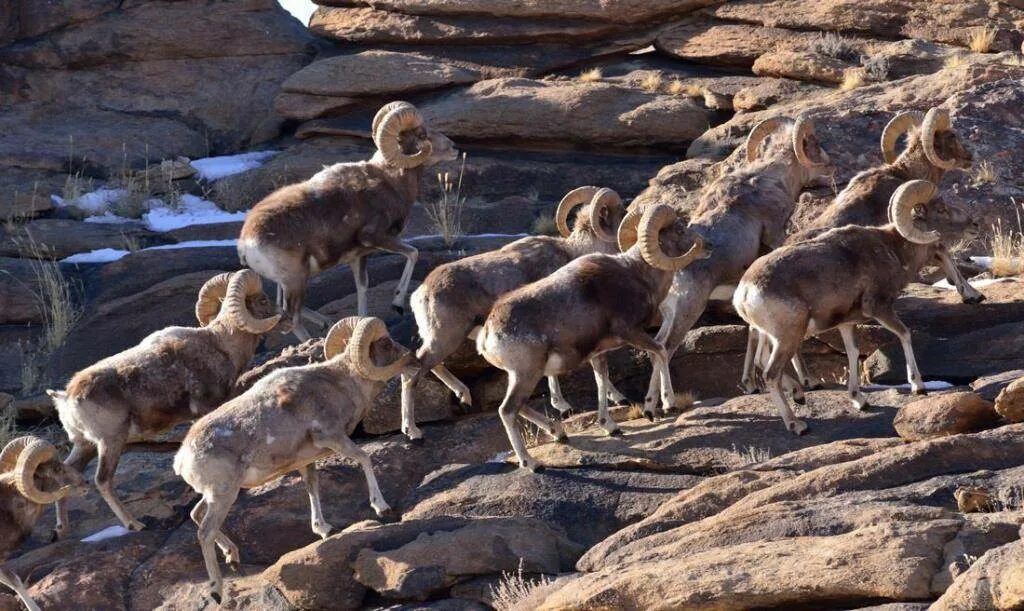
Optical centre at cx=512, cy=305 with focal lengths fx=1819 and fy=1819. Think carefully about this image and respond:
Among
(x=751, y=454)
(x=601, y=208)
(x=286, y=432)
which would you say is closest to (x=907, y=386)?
(x=751, y=454)

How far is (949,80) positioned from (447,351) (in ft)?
29.5

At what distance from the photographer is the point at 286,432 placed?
15.6 m

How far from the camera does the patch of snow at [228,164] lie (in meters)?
27.1

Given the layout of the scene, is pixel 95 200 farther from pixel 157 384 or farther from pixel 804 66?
pixel 804 66

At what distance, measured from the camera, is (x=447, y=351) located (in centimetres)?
1731

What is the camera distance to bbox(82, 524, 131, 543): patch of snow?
17.1 metres

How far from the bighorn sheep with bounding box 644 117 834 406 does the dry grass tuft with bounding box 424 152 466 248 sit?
3902 mm

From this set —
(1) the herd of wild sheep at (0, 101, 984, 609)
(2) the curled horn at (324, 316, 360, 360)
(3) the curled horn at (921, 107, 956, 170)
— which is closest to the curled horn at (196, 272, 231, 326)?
(1) the herd of wild sheep at (0, 101, 984, 609)

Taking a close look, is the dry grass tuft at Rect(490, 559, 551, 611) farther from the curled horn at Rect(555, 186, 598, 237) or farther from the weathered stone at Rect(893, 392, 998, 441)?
the curled horn at Rect(555, 186, 598, 237)

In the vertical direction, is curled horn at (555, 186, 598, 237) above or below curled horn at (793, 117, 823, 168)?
below

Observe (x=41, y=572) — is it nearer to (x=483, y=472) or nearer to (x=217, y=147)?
(x=483, y=472)

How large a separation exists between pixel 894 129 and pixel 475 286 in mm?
5411

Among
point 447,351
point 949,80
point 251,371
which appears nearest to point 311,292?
point 251,371

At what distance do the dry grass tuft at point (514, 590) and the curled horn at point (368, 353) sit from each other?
111 inches
